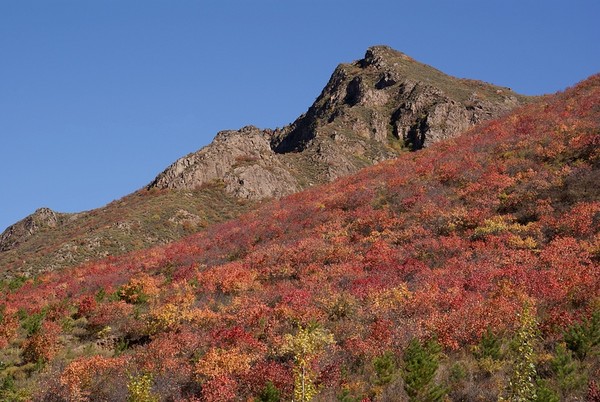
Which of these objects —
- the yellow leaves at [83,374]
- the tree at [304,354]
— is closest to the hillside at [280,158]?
the yellow leaves at [83,374]

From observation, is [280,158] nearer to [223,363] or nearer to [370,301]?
[370,301]

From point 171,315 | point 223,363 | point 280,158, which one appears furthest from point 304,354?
point 280,158

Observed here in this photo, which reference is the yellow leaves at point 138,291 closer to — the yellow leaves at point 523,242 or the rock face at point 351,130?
the yellow leaves at point 523,242

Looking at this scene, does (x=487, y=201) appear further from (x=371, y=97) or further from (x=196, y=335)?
(x=371, y=97)

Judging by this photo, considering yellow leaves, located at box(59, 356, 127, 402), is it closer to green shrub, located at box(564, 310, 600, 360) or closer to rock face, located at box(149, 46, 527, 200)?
green shrub, located at box(564, 310, 600, 360)

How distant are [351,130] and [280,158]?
616 inches

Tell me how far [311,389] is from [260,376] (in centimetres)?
383

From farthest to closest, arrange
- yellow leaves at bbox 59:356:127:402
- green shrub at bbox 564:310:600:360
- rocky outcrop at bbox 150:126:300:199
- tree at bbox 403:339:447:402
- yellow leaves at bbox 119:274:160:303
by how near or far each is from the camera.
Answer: rocky outcrop at bbox 150:126:300:199, yellow leaves at bbox 119:274:160:303, yellow leaves at bbox 59:356:127:402, green shrub at bbox 564:310:600:360, tree at bbox 403:339:447:402

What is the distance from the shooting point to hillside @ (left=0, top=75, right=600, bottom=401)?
11562mm

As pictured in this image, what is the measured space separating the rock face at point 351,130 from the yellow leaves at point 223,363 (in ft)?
134

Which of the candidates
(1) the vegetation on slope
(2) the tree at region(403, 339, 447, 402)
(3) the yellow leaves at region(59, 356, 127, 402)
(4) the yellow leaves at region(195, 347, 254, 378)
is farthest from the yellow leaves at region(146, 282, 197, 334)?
(1) the vegetation on slope

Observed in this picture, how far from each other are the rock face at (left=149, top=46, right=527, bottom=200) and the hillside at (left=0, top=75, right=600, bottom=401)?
25.2 m

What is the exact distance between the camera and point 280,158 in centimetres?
6394

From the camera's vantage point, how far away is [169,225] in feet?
148
